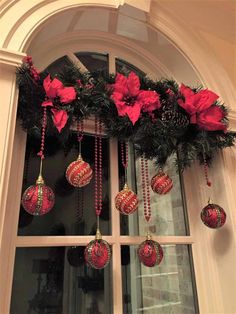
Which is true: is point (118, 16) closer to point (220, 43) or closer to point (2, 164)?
point (220, 43)

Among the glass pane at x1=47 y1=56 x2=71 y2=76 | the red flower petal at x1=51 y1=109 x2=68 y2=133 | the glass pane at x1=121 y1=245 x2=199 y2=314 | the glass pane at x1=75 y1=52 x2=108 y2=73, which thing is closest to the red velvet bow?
the red flower petal at x1=51 y1=109 x2=68 y2=133

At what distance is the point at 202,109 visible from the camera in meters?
1.04

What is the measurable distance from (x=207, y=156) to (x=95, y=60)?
0.72 m

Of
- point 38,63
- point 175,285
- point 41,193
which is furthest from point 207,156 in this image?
point 38,63

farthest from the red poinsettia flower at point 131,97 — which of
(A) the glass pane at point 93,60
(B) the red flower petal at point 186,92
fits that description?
(A) the glass pane at point 93,60

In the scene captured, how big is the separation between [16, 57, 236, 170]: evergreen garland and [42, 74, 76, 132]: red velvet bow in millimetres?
15

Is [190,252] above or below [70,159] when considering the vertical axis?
below

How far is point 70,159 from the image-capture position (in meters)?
1.10

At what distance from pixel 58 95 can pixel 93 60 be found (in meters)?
0.50

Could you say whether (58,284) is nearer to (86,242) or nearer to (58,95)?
(86,242)

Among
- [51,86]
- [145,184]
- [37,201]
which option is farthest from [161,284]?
[51,86]

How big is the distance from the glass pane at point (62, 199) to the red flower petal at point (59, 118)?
0.19 m

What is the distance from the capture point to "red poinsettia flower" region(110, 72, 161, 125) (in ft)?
3.14

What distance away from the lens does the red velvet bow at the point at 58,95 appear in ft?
2.93
